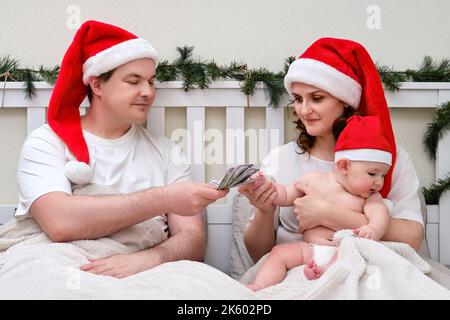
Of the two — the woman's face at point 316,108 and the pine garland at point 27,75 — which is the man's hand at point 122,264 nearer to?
the woman's face at point 316,108

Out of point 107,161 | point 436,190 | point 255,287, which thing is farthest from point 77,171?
point 436,190

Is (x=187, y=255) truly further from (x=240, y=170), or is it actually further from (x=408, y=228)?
(x=408, y=228)

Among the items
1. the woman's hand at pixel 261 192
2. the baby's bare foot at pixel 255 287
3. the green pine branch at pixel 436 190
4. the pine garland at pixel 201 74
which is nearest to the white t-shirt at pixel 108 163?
the pine garland at pixel 201 74

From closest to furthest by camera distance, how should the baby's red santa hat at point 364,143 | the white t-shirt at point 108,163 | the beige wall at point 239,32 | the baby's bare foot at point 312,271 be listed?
the baby's bare foot at point 312,271, the baby's red santa hat at point 364,143, the white t-shirt at point 108,163, the beige wall at point 239,32

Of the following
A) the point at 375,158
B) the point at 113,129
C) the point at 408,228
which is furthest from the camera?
the point at 113,129

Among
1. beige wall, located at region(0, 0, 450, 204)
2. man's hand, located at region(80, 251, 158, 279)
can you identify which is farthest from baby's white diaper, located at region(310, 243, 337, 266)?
beige wall, located at region(0, 0, 450, 204)

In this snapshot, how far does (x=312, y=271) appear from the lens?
137cm

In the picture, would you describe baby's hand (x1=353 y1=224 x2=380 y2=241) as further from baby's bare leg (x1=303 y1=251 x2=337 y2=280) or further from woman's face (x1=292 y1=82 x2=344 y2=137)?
woman's face (x1=292 y1=82 x2=344 y2=137)

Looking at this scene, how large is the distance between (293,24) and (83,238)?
1.12 meters

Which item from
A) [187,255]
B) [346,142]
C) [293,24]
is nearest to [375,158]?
[346,142]

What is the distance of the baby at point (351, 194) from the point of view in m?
1.47

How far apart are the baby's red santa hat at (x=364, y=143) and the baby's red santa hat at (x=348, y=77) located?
0.37 ft

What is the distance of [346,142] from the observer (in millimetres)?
1521

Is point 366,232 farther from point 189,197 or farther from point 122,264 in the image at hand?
point 122,264
